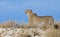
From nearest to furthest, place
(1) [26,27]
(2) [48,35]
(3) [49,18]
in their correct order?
1. (2) [48,35]
2. (1) [26,27]
3. (3) [49,18]

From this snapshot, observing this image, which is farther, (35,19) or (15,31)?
(35,19)

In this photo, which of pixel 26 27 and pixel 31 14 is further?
pixel 31 14

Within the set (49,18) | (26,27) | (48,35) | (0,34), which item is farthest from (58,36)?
(49,18)

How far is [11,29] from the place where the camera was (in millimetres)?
14570

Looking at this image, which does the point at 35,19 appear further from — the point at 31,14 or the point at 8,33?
the point at 8,33

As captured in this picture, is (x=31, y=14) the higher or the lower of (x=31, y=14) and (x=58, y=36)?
the higher

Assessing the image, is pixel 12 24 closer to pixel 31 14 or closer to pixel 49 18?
pixel 49 18

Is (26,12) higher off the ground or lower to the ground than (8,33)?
higher

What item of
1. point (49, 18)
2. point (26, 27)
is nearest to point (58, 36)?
point (26, 27)

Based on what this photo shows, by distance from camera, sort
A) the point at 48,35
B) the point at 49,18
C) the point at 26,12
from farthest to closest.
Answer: the point at 26,12, the point at 49,18, the point at 48,35

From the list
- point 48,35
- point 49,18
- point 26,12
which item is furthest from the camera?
point 26,12

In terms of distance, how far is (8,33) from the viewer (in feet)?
47.4

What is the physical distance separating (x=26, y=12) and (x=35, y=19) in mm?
1213

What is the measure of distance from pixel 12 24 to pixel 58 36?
2670 mm
